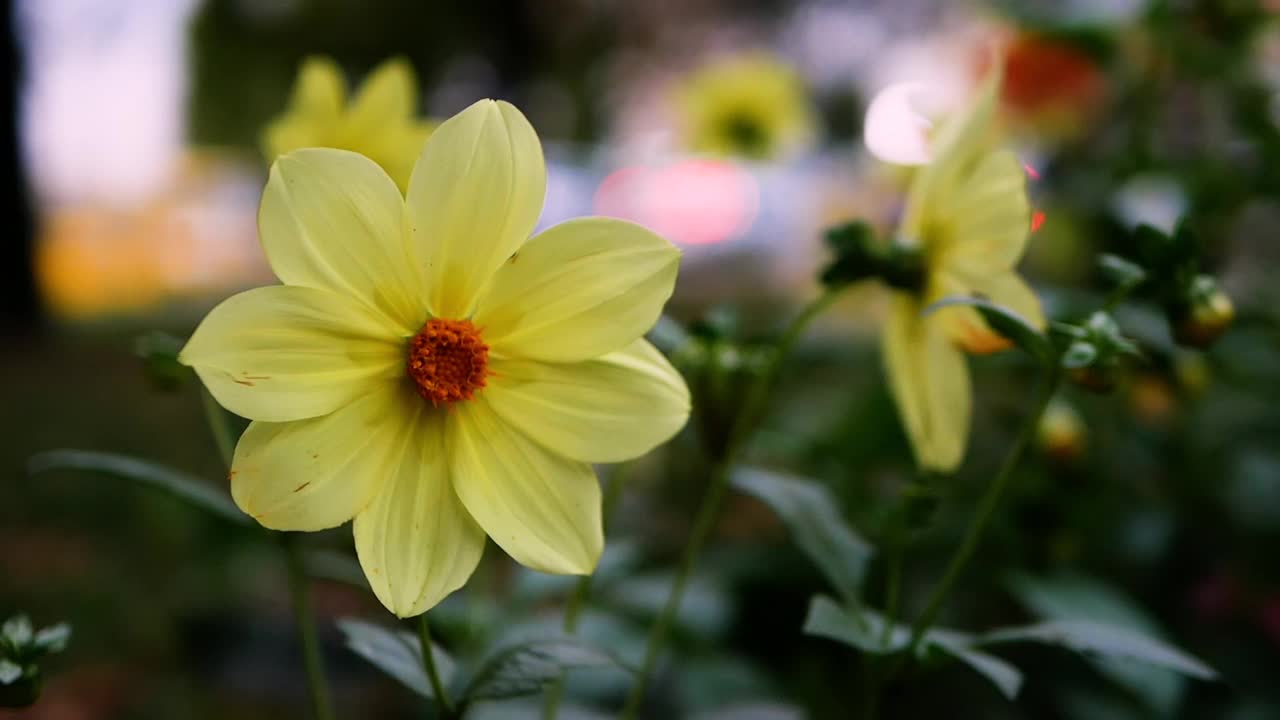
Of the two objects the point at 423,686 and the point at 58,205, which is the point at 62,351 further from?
the point at 423,686

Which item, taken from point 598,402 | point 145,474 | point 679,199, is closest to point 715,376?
point 598,402

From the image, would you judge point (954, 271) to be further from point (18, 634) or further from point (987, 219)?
point (18, 634)

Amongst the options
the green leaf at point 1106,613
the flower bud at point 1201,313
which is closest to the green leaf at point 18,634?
the flower bud at point 1201,313

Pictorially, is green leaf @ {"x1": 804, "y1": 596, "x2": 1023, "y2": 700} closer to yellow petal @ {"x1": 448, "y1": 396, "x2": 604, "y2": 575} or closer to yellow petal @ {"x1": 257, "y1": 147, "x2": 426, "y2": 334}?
yellow petal @ {"x1": 448, "y1": 396, "x2": 604, "y2": 575}

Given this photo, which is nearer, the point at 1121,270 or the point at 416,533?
the point at 416,533

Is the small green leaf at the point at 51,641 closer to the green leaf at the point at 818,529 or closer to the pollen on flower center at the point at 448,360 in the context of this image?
the pollen on flower center at the point at 448,360
